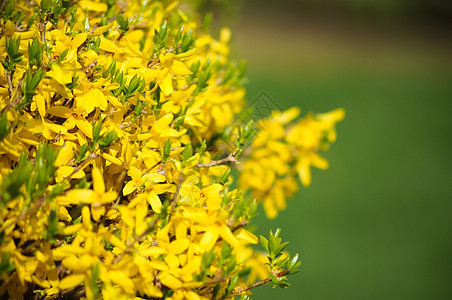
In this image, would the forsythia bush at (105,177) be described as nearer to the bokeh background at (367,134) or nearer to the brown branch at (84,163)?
the brown branch at (84,163)

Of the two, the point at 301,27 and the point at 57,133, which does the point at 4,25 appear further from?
the point at 301,27

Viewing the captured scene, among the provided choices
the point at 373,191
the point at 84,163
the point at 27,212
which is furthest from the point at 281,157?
the point at 373,191

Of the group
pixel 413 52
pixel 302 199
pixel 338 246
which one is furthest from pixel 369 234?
pixel 413 52

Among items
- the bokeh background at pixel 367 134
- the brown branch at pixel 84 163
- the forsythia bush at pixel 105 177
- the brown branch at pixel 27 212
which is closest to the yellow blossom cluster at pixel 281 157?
the forsythia bush at pixel 105 177

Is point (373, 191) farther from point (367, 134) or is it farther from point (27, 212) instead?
point (27, 212)

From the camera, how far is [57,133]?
3.50 ft

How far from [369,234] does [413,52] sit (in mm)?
7462

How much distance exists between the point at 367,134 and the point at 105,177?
6236 mm

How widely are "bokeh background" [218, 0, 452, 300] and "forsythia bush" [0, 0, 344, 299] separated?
151 cm

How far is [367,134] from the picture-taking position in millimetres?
6852

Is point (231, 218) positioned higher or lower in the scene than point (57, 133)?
higher

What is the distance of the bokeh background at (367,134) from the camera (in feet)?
13.3

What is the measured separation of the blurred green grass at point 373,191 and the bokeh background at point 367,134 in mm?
15

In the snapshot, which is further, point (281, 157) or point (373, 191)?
point (373, 191)
